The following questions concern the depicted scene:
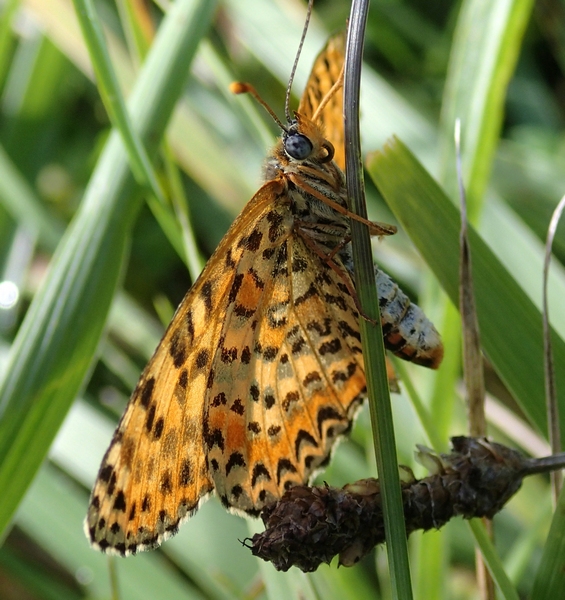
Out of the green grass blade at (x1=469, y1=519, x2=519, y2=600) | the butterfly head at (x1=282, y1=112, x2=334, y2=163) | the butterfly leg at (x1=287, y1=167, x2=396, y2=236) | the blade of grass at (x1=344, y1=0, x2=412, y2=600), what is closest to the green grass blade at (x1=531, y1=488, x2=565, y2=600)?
the green grass blade at (x1=469, y1=519, x2=519, y2=600)

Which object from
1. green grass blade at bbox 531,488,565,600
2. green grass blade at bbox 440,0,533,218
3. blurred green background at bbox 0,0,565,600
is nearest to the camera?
green grass blade at bbox 531,488,565,600

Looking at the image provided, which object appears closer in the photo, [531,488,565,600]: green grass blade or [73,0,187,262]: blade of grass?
[531,488,565,600]: green grass blade

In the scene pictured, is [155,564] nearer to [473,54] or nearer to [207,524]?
[207,524]

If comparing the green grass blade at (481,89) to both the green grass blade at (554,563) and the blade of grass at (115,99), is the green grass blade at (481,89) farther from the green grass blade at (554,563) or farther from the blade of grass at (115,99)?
the green grass blade at (554,563)

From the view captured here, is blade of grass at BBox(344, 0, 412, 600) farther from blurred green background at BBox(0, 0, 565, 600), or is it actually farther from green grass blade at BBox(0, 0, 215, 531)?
green grass blade at BBox(0, 0, 215, 531)

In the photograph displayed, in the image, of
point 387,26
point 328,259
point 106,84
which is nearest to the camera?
point 328,259

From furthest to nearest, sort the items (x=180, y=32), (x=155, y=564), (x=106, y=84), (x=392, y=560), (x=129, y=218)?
(x=155, y=564)
(x=180, y=32)
(x=129, y=218)
(x=106, y=84)
(x=392, y=560)

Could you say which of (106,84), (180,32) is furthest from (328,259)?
(180,32)

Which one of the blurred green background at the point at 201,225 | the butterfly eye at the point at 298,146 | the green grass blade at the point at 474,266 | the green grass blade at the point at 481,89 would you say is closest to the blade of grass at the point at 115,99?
the blurred green background at the point at 201,225

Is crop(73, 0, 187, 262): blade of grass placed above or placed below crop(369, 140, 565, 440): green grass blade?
above

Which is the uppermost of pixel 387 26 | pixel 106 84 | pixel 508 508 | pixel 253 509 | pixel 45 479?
pixel 387 26
